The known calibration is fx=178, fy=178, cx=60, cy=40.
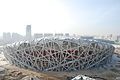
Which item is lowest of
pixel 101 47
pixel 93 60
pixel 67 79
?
pixel 67 79

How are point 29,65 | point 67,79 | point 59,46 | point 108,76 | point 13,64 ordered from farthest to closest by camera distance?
point 13,64 < point 29,65 < point 59,46 < point 108,76 < point 67,79

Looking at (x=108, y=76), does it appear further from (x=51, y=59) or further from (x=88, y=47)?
(x=51, y=59)

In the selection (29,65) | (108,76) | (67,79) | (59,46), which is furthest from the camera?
(29,65)

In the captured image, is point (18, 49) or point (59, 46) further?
point (18, 49)

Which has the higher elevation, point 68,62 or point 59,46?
point 59,46

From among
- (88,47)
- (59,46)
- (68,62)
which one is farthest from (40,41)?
(88,47)

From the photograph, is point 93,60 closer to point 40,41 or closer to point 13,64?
point 40,41
